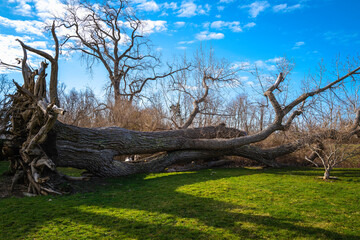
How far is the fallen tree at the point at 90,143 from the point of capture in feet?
24.9

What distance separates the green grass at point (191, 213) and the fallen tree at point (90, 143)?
153 centimetres

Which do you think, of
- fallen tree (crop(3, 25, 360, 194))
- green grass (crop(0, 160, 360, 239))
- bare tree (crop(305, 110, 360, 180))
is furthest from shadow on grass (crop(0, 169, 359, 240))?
bare tree (crop(305, 110, 360, 180))

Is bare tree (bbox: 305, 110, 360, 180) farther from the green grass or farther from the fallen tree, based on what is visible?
the green grass

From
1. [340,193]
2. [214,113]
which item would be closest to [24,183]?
[340,193]

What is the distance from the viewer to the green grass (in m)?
4.34

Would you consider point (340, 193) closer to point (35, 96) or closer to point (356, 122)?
point (356, 122)

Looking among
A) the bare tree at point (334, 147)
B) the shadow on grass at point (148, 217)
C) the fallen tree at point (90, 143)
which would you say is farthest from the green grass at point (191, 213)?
the fallen tree at point (90, 143)

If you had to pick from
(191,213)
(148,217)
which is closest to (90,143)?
(148,217)

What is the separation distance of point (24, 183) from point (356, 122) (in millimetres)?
13936

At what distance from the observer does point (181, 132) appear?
12.4 m

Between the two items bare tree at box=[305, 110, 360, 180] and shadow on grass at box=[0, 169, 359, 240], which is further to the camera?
bare tree at box=[305, 110, 360, 180]

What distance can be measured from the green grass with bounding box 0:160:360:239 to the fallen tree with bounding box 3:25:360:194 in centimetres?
153

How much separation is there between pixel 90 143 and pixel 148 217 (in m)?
5.31

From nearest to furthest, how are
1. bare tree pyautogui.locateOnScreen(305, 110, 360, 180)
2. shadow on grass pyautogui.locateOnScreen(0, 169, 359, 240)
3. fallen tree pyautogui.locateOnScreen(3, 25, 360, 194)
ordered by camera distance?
shadow on grass pyautogui.locateOnScreen(0, 169, 359, 240) → fallen tree pyautogui.locateOnScreen(3, 25, 360, 194) → bare tree pyautogui.locateOnScreen(305, 110, 360, 180)
